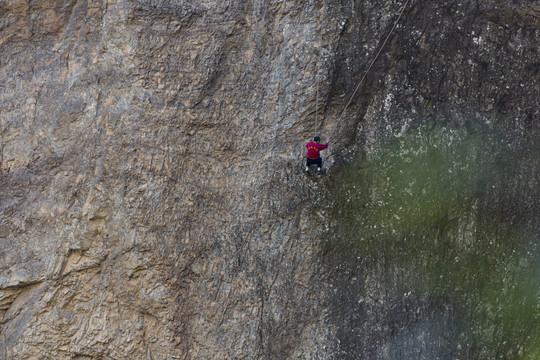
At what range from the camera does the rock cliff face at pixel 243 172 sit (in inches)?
308

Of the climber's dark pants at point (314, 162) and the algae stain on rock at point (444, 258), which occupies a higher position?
the climber's dark pants at point (314, 162)

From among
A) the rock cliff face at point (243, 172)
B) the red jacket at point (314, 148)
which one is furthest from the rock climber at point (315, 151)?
the rock cliff face at point (243, 172)

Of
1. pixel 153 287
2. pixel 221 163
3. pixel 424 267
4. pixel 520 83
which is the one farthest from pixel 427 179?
pixel 153 287

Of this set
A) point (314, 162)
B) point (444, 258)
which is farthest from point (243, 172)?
point (444, 258)

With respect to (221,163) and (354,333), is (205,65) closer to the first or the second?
(221,163)

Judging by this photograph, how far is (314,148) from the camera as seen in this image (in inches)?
303

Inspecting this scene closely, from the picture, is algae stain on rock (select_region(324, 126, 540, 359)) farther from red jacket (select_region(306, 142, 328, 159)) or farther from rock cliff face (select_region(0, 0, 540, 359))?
red jacket (select_region(306, 142, 328, 159))

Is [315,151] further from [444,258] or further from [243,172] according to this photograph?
[444,258]

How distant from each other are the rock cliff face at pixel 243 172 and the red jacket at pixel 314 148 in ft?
1.39

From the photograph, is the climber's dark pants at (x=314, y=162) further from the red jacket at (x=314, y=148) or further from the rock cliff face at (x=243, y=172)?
the rock cliff face at (x=243, y=172)

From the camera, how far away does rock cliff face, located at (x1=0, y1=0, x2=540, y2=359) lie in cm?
781

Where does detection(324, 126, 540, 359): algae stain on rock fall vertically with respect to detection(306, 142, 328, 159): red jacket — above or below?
below

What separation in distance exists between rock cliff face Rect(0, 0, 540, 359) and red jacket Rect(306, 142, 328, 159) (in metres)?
0.42

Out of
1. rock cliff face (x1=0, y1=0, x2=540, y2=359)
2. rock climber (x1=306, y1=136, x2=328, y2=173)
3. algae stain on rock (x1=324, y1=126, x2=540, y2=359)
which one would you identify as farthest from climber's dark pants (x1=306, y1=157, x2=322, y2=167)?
algae stain on rock (x1=324, y1=126, x2=540, y2=359)
